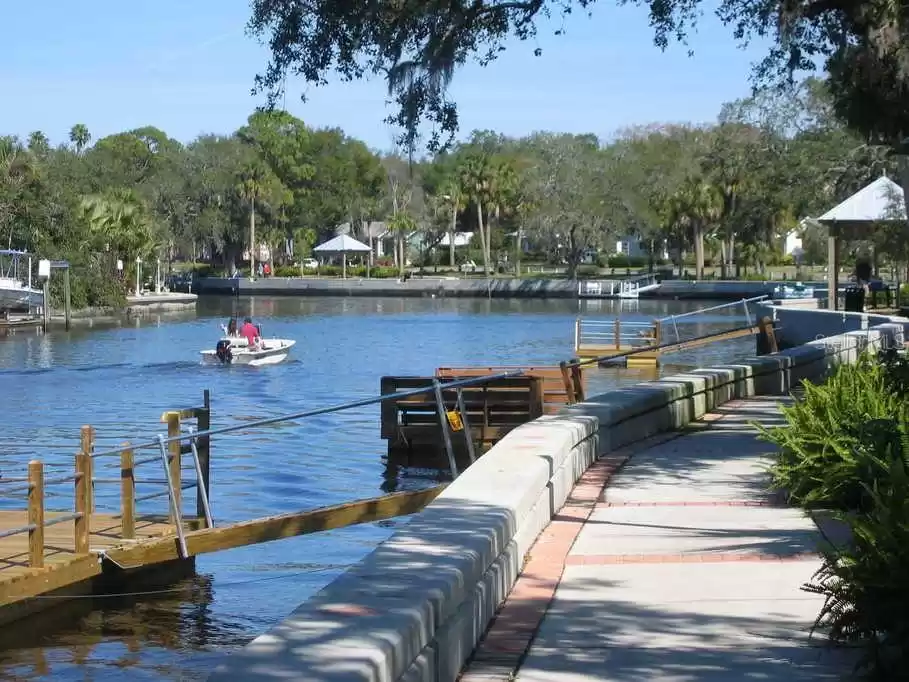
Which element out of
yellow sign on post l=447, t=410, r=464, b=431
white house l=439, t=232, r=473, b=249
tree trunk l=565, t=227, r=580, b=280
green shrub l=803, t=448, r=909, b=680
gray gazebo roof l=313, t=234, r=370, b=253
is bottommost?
yellow sign on post l=447, t=410, r=464, b=431

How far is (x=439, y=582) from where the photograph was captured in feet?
19.3

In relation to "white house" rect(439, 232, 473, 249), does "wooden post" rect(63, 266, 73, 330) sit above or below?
below

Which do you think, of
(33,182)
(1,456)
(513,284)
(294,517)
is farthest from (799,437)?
(513,284)

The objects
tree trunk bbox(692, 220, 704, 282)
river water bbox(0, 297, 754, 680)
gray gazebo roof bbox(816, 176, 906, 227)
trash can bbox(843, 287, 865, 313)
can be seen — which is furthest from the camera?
tree trunk bbox(692, 220, 704, 282)

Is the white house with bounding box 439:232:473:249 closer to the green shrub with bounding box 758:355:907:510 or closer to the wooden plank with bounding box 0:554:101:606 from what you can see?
the wooden plank with bounding box 0:554:101:606

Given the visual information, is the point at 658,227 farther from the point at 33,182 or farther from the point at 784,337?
the point at 784,337

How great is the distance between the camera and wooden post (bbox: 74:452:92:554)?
12.3m

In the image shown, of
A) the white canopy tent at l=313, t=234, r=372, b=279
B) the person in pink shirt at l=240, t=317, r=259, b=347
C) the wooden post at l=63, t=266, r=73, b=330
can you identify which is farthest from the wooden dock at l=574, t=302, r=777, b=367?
the white canopy tent at l=313, t=234, r=372, b=279

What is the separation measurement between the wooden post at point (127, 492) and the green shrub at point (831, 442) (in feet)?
18.6

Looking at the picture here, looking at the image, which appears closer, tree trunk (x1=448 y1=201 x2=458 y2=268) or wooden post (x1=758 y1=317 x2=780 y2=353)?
wooden post (x1=758 y1=317 x2=780 y2=353)

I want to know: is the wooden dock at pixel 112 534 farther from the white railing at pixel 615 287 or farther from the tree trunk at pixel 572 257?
the tree trunk at pixel 572 257

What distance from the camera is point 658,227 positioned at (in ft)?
347

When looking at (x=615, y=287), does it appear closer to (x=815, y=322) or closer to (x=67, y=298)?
(x=67, y=298)

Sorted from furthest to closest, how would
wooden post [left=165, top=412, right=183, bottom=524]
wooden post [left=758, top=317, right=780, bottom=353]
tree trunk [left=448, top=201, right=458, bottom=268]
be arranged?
tree trunk [left=448, top=201, right=458, bottom=268] < wooden post [left=758, top=317, right=780, bottom=353] < wooden post [left=165, top=412, right=183, bottom=524]
